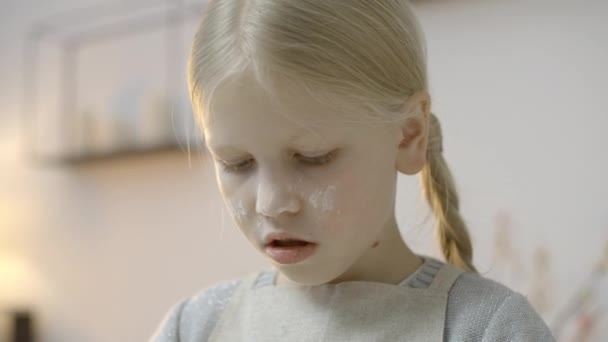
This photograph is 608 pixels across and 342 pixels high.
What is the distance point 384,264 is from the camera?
82 centimetres

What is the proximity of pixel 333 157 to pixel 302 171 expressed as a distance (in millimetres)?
30

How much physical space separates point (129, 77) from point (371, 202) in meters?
1.97

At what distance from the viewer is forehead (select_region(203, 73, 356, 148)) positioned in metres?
0.69

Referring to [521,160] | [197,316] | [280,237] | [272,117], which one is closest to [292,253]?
[280,237]

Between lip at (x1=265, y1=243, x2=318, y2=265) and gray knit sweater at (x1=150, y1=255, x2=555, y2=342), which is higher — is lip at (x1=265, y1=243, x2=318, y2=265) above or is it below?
above

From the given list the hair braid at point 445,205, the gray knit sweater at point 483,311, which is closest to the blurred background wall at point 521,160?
the hair braid at point 445,205

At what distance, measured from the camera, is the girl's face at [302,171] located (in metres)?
0.69

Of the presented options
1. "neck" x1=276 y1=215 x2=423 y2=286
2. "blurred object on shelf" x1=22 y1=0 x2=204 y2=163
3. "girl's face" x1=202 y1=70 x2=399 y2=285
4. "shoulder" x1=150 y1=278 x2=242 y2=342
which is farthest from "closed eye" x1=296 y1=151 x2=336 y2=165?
"blurred object on shelf" x1=22 y1=0 x2=204 y2=163

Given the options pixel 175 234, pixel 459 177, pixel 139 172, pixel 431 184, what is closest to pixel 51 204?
pixel 139 172

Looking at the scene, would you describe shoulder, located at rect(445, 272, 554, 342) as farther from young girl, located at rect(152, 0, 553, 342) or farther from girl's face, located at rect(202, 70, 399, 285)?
girl's face, located at rect(202, 70, 399, 285)

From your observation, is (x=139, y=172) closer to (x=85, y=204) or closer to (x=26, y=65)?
(x=85, y=204)

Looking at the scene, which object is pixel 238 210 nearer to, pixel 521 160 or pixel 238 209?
pixel 238 209

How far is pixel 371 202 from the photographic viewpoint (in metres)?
0.73

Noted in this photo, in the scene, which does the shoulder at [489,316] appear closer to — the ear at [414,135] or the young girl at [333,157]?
the young girl at [333,157]
